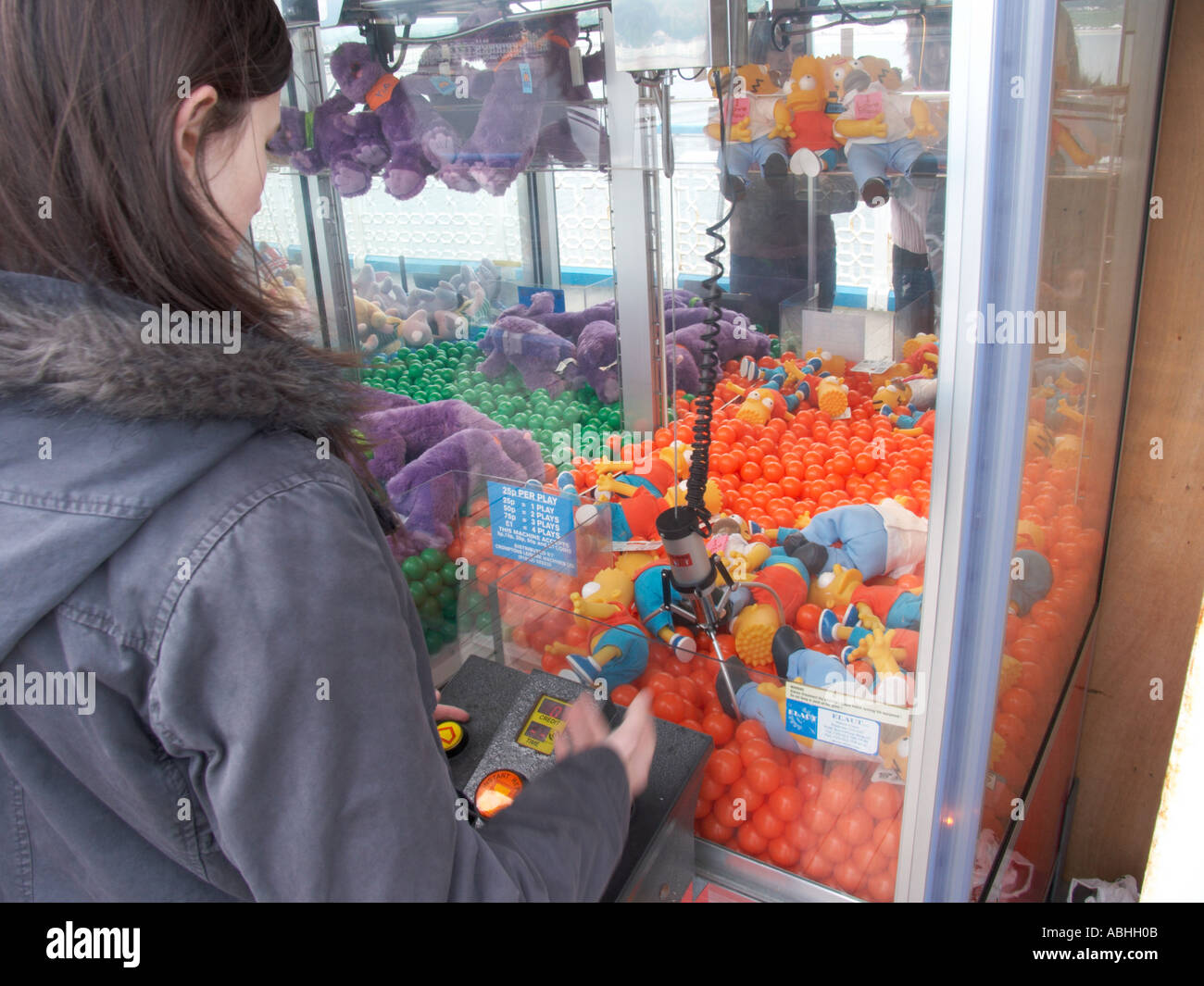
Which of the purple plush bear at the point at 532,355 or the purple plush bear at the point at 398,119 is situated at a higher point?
the purple plush bear at the point at 398,119

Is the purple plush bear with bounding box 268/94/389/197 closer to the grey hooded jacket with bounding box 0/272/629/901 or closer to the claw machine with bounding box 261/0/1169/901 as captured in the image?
the claw machine with bounding box 261/0/1169/901

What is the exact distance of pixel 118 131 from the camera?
56cm

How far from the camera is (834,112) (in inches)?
69.8

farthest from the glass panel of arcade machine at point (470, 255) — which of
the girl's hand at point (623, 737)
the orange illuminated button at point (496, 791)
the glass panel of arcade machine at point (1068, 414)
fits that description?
the glass panel of arcade machine at point (1068, 414)

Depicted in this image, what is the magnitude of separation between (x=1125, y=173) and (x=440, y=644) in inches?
56.8

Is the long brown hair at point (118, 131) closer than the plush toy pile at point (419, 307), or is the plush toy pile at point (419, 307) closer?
the long brown hair at point (118, 131)

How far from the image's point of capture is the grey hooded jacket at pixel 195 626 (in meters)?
0.53

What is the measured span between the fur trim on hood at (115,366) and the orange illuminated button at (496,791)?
2.15ft

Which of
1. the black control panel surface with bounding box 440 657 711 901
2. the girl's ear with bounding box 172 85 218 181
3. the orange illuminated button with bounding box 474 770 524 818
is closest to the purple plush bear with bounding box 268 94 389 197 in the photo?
the black control panel surface with bounding box 440 657 711 901

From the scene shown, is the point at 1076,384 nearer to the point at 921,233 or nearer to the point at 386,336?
the point at 921,233

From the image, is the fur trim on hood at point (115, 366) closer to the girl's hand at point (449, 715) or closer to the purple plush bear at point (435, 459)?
the girl's hand at point (449, 715)

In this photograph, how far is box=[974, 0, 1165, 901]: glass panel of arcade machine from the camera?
0.97m

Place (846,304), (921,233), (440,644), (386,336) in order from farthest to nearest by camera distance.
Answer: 1. (386,336)
2. (846,304)
3. (440,644)
4. (921,233)
